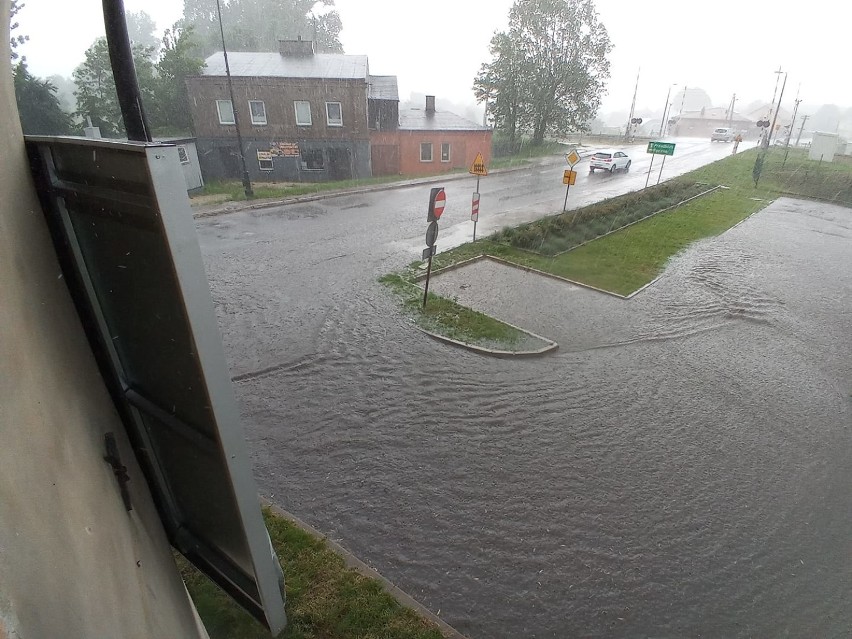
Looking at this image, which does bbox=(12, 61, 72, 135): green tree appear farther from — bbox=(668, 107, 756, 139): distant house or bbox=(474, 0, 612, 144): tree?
bbox=(668, 107, 756, 139): distant house

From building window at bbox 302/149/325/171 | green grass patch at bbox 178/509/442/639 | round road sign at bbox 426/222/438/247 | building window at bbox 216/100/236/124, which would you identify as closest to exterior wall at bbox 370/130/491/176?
building window at bbox 302/149/325/171

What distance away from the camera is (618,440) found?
6.05 metres

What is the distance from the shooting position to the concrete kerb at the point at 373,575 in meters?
3.72

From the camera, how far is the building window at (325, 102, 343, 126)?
23.5 meters

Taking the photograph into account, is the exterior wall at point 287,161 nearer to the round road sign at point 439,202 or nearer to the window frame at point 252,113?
the window frame at point 252,113

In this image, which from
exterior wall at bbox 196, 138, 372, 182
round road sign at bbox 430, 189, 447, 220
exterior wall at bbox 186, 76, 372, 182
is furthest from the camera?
exterior wall at bbox 196, 138, 372, 182

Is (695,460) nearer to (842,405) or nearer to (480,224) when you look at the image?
(842,405)

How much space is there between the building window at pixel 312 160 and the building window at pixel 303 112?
4.42 feet

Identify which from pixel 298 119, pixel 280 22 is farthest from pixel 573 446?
pixel 280 22

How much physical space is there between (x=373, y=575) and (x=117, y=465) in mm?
2711

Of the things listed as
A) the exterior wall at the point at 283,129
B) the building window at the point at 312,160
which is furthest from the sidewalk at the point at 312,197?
the building window at the point at 312,160

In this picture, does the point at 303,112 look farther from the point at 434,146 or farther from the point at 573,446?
the point at 573,446

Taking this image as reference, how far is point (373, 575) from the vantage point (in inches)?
161

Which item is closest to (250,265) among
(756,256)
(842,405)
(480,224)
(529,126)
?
(480,224)
